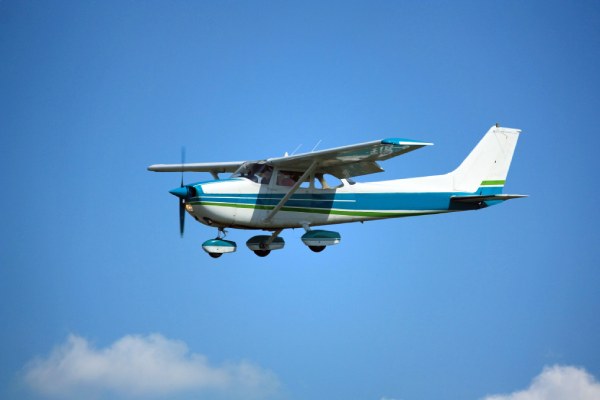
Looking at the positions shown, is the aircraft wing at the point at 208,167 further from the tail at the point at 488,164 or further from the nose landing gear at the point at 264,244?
the tail at the point at 488,164

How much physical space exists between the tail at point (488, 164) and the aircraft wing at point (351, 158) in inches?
118

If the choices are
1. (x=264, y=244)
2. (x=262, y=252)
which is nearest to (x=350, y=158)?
(x=264, y=244)

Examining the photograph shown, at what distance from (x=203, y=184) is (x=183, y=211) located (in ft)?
3.52

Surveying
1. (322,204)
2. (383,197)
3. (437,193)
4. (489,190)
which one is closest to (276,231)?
(322,204)

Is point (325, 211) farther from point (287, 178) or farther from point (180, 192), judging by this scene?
point (180, 192)

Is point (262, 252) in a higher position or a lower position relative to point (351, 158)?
lower

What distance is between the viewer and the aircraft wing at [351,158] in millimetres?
18969

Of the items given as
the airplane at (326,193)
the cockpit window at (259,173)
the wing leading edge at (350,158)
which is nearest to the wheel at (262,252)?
the airplane at (326,193)

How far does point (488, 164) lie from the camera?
77.7 feet

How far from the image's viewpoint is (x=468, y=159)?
77.8ft

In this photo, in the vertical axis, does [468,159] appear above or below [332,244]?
above

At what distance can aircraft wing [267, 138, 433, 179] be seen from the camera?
19.0m

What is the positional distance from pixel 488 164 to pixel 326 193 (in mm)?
4722

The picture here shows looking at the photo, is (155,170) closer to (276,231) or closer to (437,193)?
(276,231)
